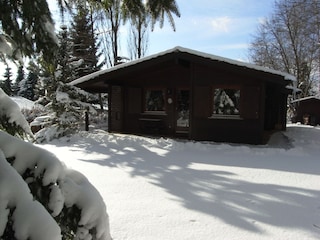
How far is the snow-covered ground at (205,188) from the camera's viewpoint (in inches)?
140

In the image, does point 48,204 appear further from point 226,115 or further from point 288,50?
point 288,50

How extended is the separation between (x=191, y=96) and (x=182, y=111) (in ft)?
5.57

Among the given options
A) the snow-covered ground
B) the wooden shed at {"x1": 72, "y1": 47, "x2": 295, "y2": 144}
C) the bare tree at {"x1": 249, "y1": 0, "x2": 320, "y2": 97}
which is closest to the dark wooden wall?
the wooden shed at {"x1": 72, "y1": 47, "x2": 295, "y2": 144}

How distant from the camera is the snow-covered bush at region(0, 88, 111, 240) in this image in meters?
1.09

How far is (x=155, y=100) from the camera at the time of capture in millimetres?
12422

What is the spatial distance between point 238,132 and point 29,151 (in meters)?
9.42

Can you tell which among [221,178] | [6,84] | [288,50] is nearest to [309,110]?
[288,50]

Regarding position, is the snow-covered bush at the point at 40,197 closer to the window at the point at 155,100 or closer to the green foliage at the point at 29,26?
the green foliage at the point at 29,26

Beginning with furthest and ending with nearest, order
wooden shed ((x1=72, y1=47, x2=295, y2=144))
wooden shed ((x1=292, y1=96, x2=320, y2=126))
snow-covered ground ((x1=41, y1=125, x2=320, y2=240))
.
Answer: wooden shed ((x1=292, y1=96, x2=320, y2=126)), wooden shed ((x1=72, y1=47, x2=295, y2=144)), snow-covered ground ((x1=41, y1=125, x2=320, y2=240))

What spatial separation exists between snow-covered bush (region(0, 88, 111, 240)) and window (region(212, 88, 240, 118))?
9.32 metres

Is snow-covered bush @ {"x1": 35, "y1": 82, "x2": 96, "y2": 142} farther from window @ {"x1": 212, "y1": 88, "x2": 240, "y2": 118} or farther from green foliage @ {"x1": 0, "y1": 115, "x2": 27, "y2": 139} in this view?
green foliage @ {"x1": 0, "y1": 115, "x2": 27, "y2": 139}

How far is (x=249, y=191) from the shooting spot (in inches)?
198

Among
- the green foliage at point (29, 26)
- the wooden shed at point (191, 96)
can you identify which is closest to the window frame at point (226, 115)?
the wooden shed at point (191, 96)

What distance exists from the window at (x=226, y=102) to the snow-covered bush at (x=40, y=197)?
367 inches
